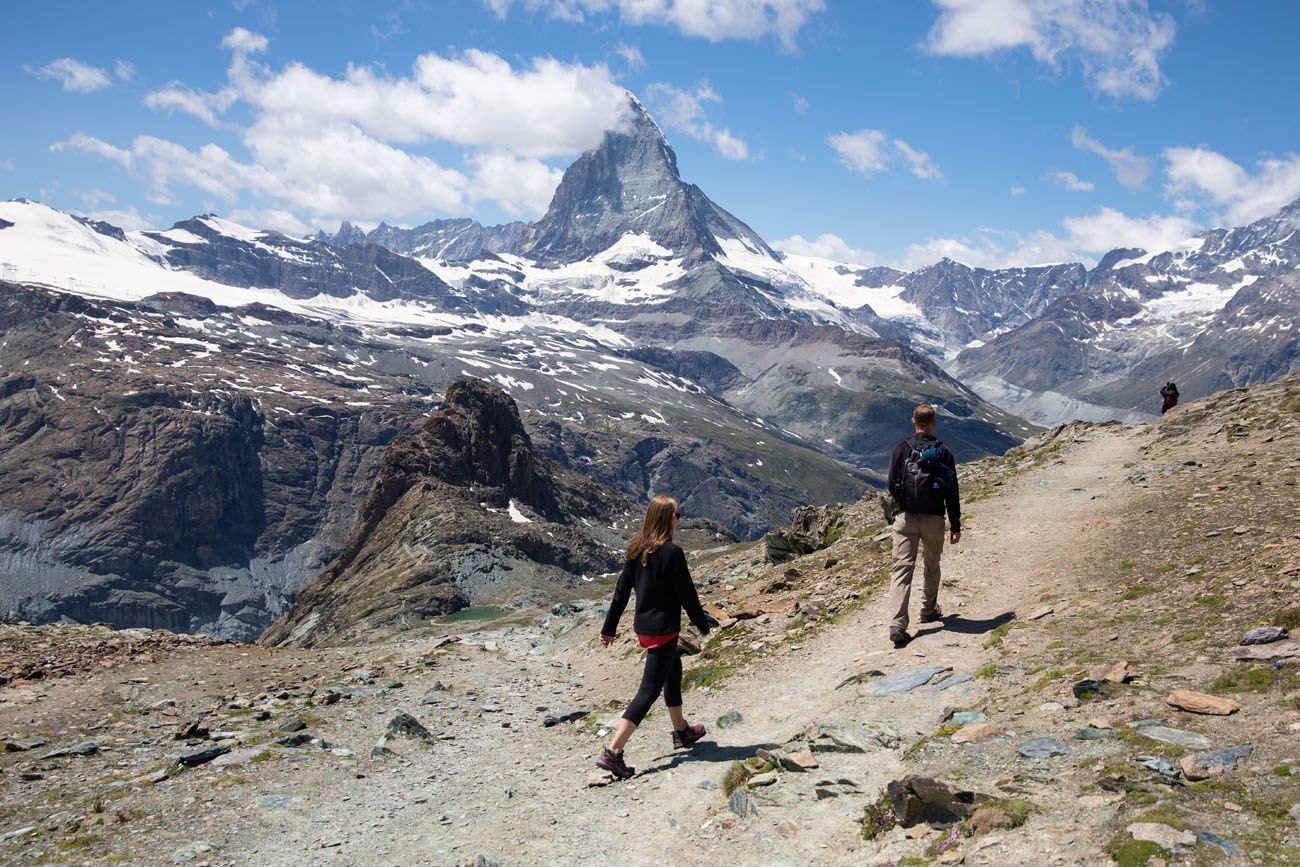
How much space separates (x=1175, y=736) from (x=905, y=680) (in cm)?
522

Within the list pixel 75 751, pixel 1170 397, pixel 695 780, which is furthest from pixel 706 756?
pixel 1170 397

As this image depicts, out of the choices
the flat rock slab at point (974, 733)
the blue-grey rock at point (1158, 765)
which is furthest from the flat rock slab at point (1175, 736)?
the flat rock slab at point (974, 733)

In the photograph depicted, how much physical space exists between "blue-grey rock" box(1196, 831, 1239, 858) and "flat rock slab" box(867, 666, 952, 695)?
280 inches

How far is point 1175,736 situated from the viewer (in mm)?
10328

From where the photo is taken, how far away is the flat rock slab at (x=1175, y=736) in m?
9.98

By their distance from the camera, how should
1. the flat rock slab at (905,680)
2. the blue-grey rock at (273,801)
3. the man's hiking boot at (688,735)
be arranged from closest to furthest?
the blue-grey rock at (273,801) → the man's hiking boot at (688,735) → the flat rock slab at (905,680)

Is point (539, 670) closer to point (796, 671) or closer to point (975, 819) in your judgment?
point (796, 671)

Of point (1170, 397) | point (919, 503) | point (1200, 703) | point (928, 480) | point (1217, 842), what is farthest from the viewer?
point (1170, 397)

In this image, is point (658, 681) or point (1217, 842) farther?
point (658, 681)

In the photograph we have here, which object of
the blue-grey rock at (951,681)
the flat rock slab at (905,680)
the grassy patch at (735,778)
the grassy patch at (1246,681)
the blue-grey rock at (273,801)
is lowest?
the blue-grey rock at (273,801)

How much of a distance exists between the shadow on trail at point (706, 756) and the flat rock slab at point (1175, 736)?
17.5ft

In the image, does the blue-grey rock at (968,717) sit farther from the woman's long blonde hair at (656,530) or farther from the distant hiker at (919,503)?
the woman's long blonde hair at (656,530)

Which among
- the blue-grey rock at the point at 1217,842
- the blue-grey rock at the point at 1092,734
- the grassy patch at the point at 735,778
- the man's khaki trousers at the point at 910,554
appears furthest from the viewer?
the man's khaki trousers at the point at 910,554

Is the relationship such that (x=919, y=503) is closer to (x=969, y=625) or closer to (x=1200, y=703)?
(x=969, y=625)
